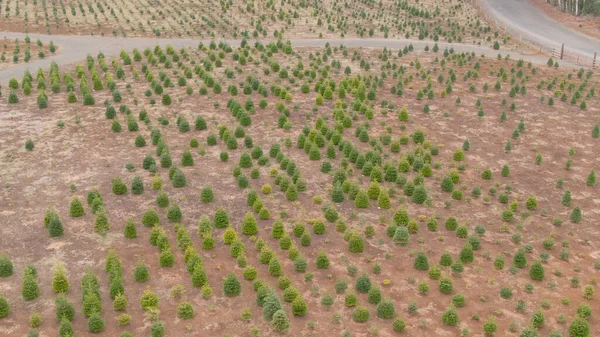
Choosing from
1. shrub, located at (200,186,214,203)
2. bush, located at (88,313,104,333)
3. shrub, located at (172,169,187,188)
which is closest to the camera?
bush, located at (88,313,104,333)

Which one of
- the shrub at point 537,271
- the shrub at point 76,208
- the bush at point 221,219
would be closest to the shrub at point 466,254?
the shrub at point 537,271

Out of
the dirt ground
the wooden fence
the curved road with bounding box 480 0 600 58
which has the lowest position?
the wooden fence

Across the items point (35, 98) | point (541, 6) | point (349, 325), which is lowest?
point (35, 98)

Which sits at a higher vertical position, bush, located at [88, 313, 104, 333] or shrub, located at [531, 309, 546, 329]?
shrub, located at [531, 309, 546, 329]

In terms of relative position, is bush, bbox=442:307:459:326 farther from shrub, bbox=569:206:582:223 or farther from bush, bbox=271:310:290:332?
shrub, bbox=569:206:582:223

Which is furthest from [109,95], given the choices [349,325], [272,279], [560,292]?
[560,292]

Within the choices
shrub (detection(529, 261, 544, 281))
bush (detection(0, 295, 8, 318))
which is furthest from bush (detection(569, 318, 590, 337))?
bush (detection(0, 295, 8, 318))

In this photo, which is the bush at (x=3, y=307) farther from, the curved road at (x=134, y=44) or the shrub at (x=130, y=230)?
the curved road at (x=134, y=44)

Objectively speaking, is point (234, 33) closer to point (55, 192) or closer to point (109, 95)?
point (109, 95)
